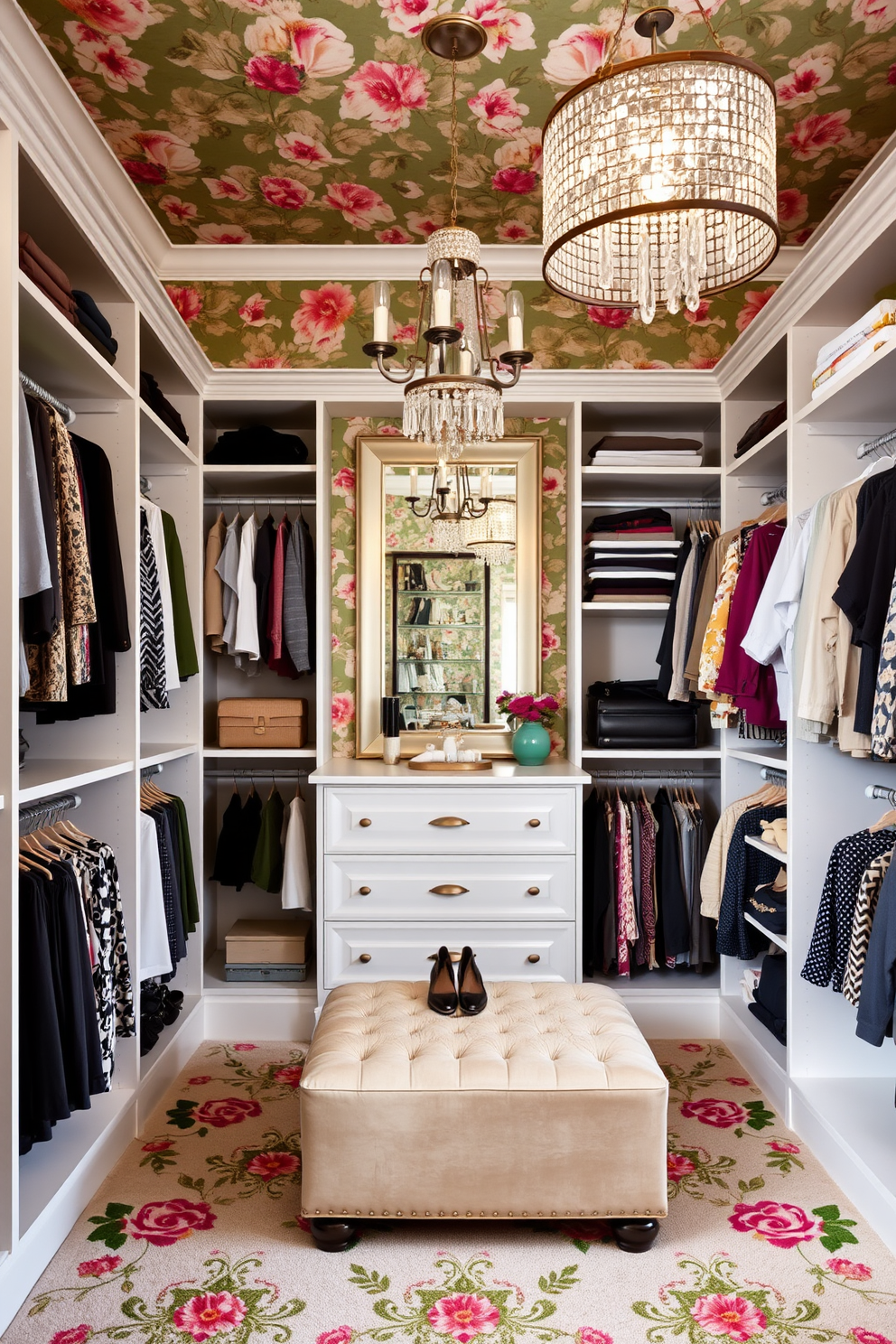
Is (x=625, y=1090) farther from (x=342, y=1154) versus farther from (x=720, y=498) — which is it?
(x=720, y=498)

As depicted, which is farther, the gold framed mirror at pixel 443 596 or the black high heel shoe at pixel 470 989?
the gold framed mirror at pixel 443 596

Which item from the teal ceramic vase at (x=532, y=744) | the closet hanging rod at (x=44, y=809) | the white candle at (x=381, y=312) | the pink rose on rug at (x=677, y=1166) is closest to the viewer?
the white candle at (x=381, y=312)

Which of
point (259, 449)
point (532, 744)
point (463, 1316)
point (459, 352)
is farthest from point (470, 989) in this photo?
point (259, 449)

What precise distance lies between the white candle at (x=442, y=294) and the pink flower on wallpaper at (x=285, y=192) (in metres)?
1.48

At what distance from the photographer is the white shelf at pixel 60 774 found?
2051 mm

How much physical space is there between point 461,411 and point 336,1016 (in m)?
1.52

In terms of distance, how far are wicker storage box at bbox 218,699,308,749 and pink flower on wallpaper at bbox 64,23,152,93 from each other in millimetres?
2043

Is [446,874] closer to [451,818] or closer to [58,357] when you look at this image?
[451,818]

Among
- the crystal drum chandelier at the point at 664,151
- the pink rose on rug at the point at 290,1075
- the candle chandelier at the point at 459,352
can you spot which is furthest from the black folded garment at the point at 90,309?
the pink rose on rug at the point at 290,1075

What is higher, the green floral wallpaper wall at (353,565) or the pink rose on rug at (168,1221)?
the green floral wallpaper wall at (353,565)

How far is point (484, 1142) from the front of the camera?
6.79 feet

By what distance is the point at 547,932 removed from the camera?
10.6ft

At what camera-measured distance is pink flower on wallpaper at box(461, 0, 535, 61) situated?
7.87ft

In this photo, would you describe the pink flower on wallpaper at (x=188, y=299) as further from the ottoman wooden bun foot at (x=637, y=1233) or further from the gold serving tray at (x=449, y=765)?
the ottoman wooden bun foot at (x=637, y=1233)
